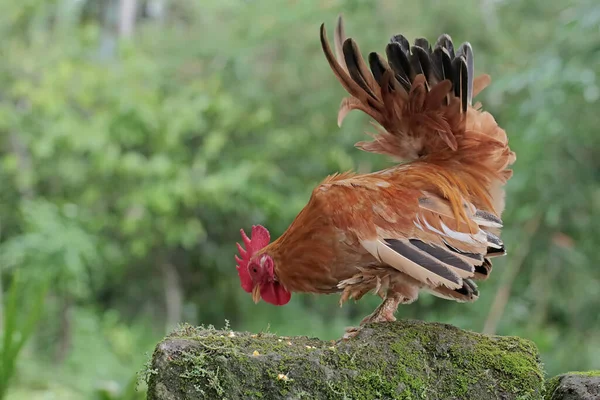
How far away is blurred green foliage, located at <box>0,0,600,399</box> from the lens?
623 cm

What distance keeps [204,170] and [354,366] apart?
5.78 meters

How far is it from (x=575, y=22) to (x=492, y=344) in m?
3.72

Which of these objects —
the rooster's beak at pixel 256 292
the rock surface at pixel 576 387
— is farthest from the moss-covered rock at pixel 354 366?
the rooster's beak at pixel 256 292

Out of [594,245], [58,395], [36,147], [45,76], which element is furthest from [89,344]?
[594,245]

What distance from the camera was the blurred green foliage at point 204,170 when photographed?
6.23m

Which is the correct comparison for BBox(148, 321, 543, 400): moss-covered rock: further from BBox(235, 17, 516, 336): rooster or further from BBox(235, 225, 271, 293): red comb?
BBox(235, 225, 271, 293): red comb

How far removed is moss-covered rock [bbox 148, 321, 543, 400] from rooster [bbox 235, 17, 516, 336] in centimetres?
23

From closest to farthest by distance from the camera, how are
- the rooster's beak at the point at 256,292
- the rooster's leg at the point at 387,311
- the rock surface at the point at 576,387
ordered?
1. the rock surface at the point at 576,387
2. the rooster's leg at the point at 387,311
3. the rooster's beak at the point at 256,292

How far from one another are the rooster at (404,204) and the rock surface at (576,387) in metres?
0.43

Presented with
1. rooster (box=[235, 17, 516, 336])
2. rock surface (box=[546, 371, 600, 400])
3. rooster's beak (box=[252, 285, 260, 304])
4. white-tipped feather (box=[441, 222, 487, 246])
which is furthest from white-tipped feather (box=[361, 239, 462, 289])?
rooster's beak (box=[252, 285, 260, 304])

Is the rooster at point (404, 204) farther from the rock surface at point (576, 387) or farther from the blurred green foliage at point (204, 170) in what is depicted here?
the blurred green foliage at point (204, 170)

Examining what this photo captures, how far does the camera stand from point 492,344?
7.33 ft

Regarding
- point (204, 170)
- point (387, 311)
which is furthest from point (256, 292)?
point (204, 170)

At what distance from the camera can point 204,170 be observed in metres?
7.57
